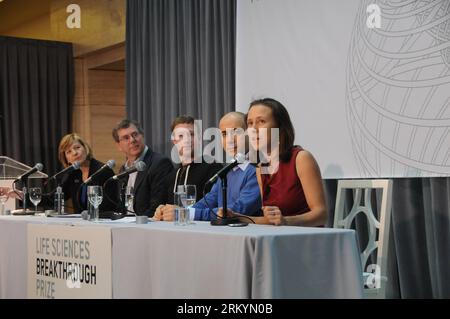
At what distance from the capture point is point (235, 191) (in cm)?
358

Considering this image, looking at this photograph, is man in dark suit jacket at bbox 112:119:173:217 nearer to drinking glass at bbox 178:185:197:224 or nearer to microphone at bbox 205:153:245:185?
drinking glass at bbox 178:185:197:224

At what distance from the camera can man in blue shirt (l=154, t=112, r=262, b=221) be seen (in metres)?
3.39

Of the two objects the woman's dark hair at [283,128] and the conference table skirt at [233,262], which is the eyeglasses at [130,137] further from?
the conference table skirt at [233,262]

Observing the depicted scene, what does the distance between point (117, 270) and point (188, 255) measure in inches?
17.0

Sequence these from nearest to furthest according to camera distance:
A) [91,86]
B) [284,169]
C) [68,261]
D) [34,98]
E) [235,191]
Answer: [68,261] → [284,169] → [235,191] → [34,98] → [91,86]

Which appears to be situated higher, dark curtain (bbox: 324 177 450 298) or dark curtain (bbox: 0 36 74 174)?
dark curtain (bbox: 0 36 74 174)

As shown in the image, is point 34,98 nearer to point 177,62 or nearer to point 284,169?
point 177,62

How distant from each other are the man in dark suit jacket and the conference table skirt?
5.10 feet

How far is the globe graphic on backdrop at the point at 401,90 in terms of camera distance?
3.51 metres

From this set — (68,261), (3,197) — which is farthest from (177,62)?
(68,261)

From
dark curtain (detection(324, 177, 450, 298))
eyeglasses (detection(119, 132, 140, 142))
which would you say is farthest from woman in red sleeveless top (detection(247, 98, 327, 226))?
eyeglasses (detection(119, 132, 140, 142))

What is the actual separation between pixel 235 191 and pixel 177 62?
8.36 feet

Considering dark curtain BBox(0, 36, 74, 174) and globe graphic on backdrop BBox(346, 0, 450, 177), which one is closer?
globe graphic on backdrop BBox(346, 0, 450, 177)

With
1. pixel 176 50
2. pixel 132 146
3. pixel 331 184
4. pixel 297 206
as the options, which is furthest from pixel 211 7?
pixel 297 206
